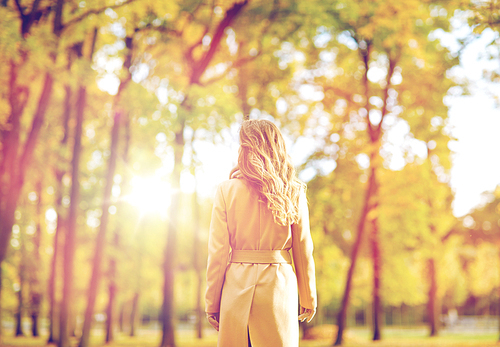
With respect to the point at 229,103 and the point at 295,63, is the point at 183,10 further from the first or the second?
the point at 295,63

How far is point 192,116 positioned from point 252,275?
27.7 ft

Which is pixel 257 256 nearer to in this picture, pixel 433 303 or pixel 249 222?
pixel 249 222

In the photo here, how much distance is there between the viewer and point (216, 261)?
2912mm

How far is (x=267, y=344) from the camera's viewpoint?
9.39 feet

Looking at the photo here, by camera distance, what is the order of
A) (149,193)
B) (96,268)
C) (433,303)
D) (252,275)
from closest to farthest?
(252,275)
(96,268)
(149,193)
(433,303)

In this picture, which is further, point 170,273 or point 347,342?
point 347,342

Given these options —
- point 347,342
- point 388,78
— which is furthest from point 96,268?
point 388,78

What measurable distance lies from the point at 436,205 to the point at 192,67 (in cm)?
1253

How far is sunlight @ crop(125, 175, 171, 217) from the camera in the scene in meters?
15.4

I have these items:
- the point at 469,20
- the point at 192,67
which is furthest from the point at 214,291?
the point at 192,67

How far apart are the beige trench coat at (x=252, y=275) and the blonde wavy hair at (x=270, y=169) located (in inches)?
3.1

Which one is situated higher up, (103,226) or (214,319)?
(103,226)

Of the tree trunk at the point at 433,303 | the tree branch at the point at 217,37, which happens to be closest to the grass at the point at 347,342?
the tree trunk at the point at 433,303

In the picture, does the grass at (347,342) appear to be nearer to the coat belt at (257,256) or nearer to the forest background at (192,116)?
the forest background at (192,116)
